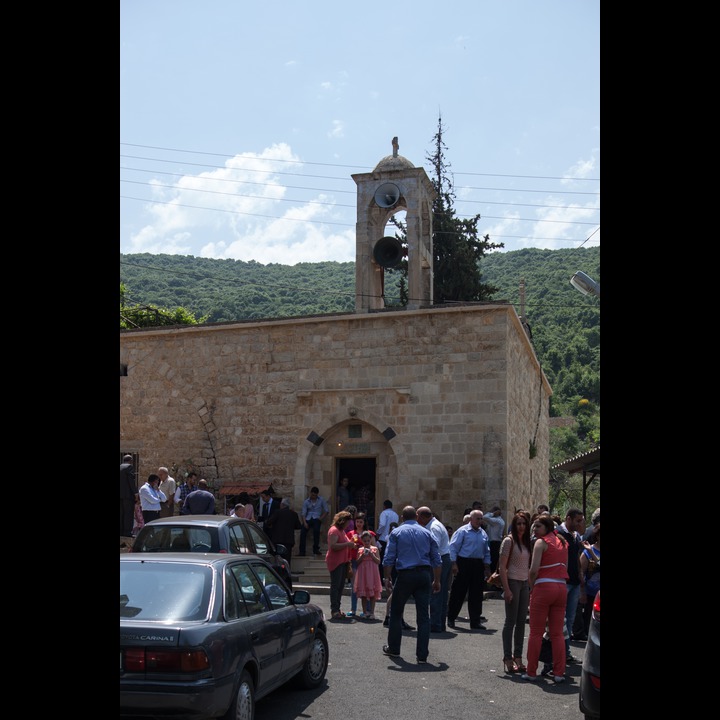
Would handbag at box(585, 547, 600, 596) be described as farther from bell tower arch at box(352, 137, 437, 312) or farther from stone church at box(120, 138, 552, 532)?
bell tower arch at box(352, 137, 437, 312)

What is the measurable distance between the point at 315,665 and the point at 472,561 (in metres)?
4.75

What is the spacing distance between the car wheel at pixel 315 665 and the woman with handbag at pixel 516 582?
214 centimetres

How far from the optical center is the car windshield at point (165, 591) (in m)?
6.21

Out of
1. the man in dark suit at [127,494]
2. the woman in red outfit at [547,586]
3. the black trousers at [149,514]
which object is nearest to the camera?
the woman in red outfit at [547,586]

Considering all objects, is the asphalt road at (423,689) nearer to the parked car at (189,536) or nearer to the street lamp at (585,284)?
the parked car at (189,536)

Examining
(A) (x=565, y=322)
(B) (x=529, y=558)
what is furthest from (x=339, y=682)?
(A) (x=565, y=322)

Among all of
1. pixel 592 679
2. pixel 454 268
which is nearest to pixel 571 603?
pixel 592 679

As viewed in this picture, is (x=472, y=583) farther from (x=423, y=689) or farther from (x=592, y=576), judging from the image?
(x=423, y=689)

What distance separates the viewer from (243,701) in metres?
6.36

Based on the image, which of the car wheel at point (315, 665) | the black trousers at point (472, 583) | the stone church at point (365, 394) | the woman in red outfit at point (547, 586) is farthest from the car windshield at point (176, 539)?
the stone church at point (365, 394)

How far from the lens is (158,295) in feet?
264
